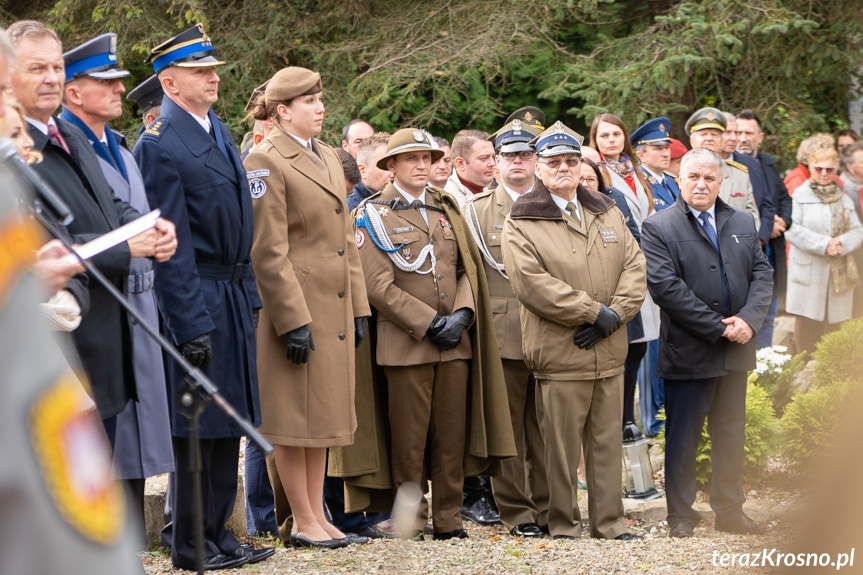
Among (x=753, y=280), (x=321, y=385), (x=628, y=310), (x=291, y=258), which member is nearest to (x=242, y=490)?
(x=321, y=385)

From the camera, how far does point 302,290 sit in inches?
200

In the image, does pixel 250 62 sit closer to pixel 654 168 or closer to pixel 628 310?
pixel 654 168

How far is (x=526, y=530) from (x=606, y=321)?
4.14 feet

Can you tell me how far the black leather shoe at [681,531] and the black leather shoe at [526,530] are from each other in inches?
29.1

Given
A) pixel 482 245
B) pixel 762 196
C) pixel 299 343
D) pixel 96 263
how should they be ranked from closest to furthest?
pixel 96 263, pixel 299 343, pixel 482 245, pixel 762 196

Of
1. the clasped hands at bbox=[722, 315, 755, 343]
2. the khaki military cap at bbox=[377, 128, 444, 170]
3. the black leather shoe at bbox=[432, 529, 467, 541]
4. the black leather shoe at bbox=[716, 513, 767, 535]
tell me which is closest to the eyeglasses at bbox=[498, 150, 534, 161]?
the khaki military cap at bbox=[377, 128, 444, 170]

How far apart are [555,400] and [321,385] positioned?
132cm

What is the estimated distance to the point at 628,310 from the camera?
5.63 metres

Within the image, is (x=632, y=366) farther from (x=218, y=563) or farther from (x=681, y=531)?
(x=218, y=563)

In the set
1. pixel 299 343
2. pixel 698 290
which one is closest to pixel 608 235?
pixel 698 290

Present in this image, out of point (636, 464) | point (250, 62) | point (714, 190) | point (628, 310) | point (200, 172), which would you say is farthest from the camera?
point (250, 62)

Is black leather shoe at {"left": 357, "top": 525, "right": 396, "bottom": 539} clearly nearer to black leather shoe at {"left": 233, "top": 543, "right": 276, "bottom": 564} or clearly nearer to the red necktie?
black leather shoe at {"left": 233, "top": 543, "right": 276, "bottom": 564}

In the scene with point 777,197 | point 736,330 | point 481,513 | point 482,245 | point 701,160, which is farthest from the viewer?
point 777,197

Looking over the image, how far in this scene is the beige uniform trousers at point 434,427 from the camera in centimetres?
560
